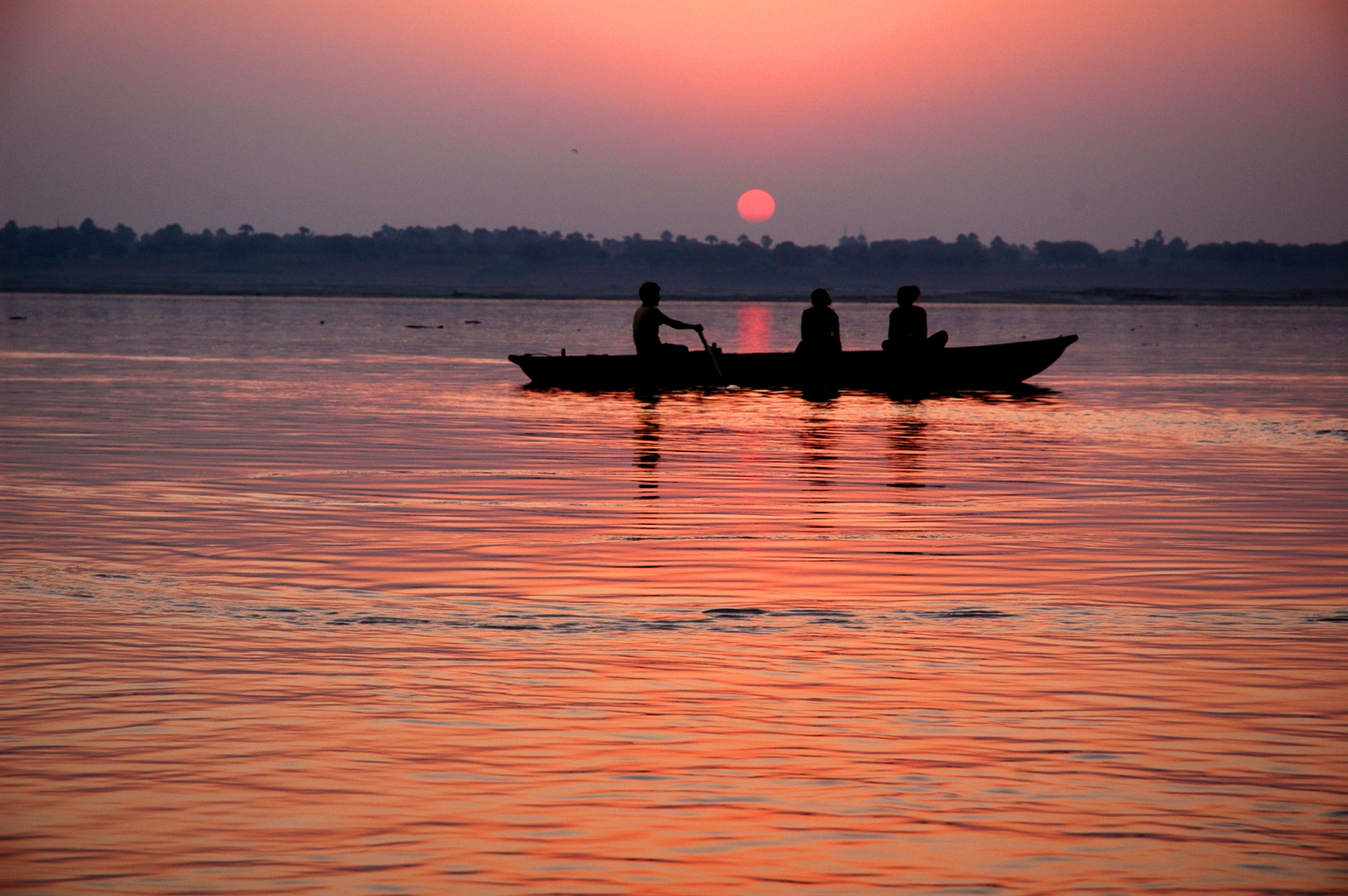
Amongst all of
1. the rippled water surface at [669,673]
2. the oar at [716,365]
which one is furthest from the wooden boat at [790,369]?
the rippled water surface at [669,673]

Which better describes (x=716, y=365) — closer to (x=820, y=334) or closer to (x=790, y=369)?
(x=790, y=369)

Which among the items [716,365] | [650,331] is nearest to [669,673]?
[650,331]

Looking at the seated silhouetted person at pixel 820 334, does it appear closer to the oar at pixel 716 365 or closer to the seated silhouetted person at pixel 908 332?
the seated silhouetted person at pixel 908 332

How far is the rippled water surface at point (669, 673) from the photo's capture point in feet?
18.2

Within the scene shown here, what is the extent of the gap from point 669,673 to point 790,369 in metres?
23.5

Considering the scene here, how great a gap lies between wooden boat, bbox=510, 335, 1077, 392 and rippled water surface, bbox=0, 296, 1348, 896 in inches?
448

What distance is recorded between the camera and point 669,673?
805 centimetres

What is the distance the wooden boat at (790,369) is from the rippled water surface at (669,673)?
1137 cm

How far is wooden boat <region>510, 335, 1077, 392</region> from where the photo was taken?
101 feet

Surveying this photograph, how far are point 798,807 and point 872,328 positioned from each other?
341 ft

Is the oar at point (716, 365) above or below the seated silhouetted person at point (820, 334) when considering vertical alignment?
below

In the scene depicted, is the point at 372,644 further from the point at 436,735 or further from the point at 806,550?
the point at 806,550

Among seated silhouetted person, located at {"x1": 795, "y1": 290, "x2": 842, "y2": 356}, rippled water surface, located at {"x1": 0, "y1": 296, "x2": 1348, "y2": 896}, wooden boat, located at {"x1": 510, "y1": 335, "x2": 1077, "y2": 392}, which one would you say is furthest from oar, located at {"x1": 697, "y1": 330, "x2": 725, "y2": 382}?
rippled water surface, located at {"x1": 0, "y1": 296, "x2": 1348, "y2": 896}

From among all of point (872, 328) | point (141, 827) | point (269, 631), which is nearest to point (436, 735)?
point (141, 827)
